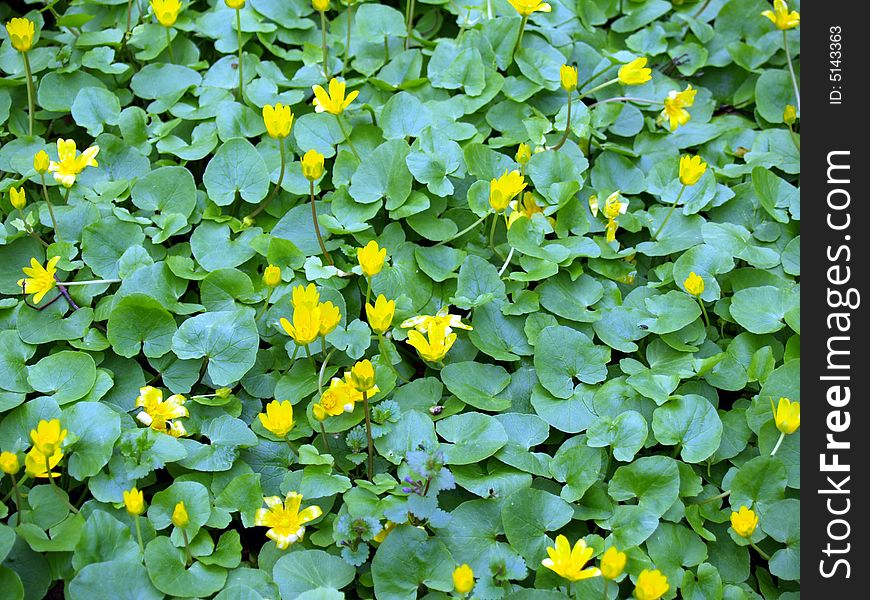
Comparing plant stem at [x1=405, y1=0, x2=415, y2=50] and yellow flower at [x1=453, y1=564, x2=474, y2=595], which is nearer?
yellow flower at [x1=453, y1=564, x2=474, y2=595]

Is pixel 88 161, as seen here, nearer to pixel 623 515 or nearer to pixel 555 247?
pixel 555 247

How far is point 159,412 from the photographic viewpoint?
1.79 m

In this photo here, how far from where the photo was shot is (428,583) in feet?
5.24

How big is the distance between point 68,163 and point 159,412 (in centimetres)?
71

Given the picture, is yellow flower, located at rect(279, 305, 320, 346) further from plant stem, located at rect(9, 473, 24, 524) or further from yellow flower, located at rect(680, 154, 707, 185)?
yellow flower, located at rect(680, 154, 707, 185)

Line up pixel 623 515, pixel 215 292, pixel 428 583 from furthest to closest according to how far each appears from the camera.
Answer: pixel 215 292 < pixel 623 515 < pixel 428 583

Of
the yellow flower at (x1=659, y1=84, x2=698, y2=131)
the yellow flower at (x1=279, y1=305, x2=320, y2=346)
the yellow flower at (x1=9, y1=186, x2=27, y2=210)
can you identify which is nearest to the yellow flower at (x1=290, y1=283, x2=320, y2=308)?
the yellow flower at (x1=279, y1=305, x2=320, y2=346)

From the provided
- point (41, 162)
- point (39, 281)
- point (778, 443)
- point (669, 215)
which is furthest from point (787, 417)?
point (41, 162)

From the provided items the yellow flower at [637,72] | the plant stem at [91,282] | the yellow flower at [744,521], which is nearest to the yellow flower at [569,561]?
the yellow flower at [744,521]

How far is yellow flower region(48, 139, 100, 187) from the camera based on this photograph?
6.83ft

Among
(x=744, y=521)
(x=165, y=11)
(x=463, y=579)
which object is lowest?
(x=744, y=521)

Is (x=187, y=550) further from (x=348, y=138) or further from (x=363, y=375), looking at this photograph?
(x=348, y=138)
